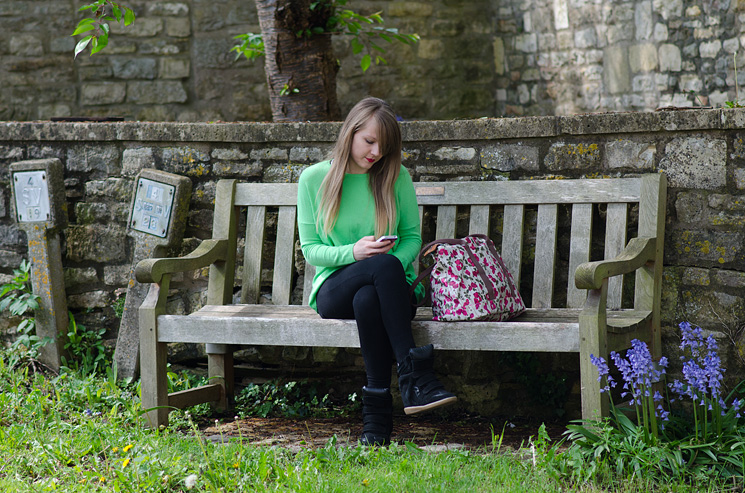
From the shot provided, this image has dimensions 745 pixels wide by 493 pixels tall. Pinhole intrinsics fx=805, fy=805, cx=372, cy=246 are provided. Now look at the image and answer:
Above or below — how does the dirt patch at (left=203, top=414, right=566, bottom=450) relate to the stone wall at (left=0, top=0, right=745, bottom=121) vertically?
below

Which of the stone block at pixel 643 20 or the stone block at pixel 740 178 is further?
the stone block at pixel 643 20

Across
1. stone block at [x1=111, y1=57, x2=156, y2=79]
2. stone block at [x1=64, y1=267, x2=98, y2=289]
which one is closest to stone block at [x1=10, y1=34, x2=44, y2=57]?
stone block at [x1=111, y1=57, x2=156, y2=79]

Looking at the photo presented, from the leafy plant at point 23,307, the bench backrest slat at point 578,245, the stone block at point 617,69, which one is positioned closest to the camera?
the bench backrest slat at point 578,245

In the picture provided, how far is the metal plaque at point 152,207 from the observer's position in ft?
12.5

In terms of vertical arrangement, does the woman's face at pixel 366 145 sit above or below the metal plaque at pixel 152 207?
above

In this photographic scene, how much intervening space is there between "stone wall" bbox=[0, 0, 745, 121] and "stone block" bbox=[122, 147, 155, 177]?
3.13 metres

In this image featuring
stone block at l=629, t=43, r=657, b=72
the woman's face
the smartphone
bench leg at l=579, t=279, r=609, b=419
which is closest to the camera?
bench leg at l=579, t=279, r=609, b=419

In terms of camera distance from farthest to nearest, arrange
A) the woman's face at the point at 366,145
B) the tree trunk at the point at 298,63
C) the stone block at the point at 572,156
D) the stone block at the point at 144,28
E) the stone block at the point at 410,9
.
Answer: the stone block at the point at 410,9 < the stone block at the point at 144,28 < the tree trunk at the point at 298,63 < the stone block at the point at 572,156 < the woman's face at the point at 366,145

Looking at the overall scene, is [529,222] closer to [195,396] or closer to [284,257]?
[284,257]

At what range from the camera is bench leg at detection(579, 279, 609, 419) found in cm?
272

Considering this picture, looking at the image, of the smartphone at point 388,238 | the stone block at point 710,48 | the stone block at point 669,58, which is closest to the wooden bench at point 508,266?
the smartphone at point 388,238

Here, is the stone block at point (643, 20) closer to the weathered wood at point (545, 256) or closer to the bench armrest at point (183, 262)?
the weathered wood at point (545, 256)

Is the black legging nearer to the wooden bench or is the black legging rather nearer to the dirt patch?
the wooden bench

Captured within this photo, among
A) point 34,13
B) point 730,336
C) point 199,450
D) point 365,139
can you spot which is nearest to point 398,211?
point 365,139
